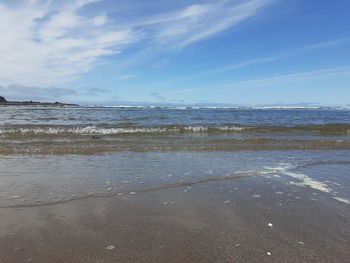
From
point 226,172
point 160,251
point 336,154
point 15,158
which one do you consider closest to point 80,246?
point 160,251

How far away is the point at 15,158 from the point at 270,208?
29.4 feet

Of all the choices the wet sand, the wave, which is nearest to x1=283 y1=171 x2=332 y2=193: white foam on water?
the wet sand

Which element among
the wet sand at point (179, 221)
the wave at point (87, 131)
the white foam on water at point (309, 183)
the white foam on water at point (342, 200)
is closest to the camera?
the wet sand at point (179, 221)

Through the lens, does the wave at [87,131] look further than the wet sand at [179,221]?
Yes

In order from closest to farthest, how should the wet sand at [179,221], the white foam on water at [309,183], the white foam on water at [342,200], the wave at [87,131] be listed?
the wet sand at [179,221], the white foam on water at [342,200], the white foam on water at [309,183], the wave at [87,131]

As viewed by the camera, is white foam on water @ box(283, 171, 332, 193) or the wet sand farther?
white foam on water @ box(283, 171, 332, 193)

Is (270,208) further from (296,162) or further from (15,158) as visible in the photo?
(15,158)

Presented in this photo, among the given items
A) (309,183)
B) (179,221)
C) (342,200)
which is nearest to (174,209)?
(179,221)

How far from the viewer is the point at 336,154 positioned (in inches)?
579

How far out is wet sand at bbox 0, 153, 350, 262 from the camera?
4.85 meters

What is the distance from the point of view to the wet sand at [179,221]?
485 cm

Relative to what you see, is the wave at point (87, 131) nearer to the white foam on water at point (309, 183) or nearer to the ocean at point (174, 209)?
the ocean at point (174, 209)

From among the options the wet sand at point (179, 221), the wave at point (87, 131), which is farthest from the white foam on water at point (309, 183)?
the wave at point (87, 131)

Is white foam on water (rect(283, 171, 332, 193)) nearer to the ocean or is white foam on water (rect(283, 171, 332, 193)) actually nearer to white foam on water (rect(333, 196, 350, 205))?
the ocean
